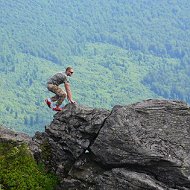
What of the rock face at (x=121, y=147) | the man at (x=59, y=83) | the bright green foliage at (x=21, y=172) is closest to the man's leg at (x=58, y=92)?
the man at (x=59, y=83)

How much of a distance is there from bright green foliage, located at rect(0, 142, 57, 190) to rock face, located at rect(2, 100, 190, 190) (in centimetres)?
69

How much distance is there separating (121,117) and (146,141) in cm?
163

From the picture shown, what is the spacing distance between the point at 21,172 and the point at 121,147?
434 centimetres

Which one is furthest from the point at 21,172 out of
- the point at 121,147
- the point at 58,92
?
the point at 58,92

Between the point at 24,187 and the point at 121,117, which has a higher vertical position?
the point at 121,117

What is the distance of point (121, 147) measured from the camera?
2147 centimetres

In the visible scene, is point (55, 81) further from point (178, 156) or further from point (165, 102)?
point (178, 156)

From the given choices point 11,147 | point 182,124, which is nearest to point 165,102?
point 182,124

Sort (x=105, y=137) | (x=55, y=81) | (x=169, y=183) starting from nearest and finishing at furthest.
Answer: (x=169, y=183) < (x=105, y=137) < (x=55, y=81)

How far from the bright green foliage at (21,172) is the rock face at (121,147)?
2.26 feet

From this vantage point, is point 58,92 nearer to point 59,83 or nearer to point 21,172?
point 59,83

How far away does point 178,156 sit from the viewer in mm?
20781

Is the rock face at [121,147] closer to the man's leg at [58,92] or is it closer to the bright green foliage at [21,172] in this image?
the bright green foliage at [21,172]

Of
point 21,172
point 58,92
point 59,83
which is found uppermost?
point 59,83
